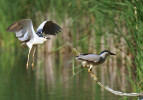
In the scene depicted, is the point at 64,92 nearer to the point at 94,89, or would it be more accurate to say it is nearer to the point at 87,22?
the point at 94,89

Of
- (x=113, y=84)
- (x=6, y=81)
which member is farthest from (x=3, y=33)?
(x=113, y=84)

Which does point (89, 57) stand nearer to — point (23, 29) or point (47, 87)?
point (23, 29)

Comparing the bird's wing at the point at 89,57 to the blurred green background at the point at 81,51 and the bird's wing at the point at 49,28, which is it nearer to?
the bird's wing at the point at 49,28

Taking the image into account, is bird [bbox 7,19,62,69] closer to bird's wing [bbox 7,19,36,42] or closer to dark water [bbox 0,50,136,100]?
bird's wing [bbox 7,19,36,42]

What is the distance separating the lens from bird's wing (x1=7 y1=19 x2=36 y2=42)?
8.38 feet

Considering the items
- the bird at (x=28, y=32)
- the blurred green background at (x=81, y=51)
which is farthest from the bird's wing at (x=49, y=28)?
the blurred green background at (x=81, y=51)

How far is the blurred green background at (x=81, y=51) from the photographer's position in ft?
16.5

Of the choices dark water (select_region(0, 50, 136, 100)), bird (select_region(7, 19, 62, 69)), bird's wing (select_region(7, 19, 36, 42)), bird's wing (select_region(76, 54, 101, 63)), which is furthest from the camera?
dark water (select_region(0, 50, 136, 100))

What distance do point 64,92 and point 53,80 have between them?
1831 millimetres

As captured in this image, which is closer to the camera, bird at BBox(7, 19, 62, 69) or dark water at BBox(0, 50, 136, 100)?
bird at BBox(7, 19, 62, 69)

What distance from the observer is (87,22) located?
11.9m

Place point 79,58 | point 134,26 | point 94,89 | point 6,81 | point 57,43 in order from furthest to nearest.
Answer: point 57,43, point 6,81, point 94,89, point 134,26, point 79,58

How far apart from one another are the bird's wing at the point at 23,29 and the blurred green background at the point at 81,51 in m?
0.16

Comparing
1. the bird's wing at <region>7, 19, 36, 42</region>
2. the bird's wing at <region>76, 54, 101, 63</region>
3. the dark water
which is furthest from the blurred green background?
the bird's wing at <region>76, 54, 101, 63</region>
